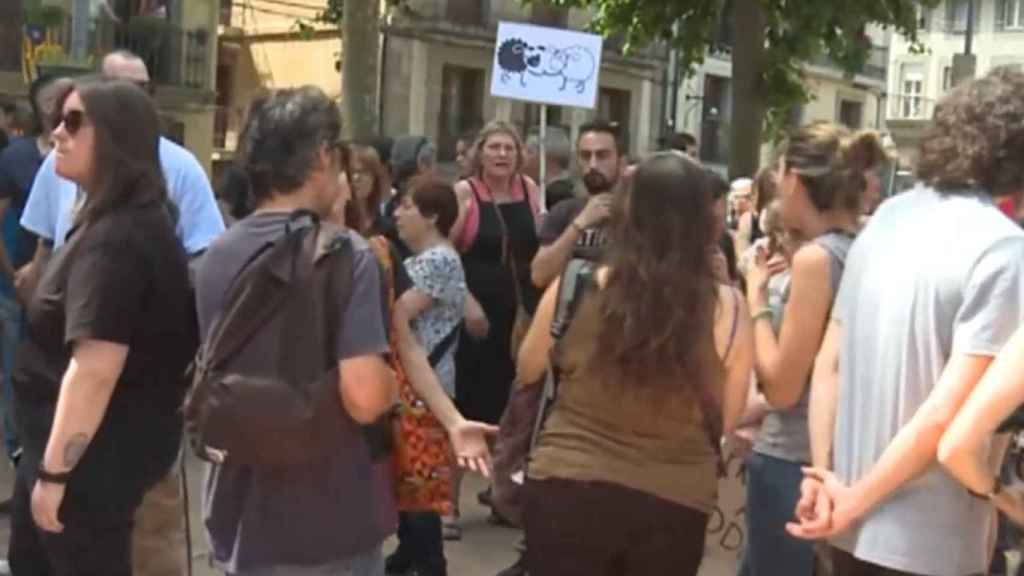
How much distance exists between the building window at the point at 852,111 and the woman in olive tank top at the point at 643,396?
1818 inches

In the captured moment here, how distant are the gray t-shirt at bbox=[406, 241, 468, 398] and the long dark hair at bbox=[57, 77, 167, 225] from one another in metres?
2.35

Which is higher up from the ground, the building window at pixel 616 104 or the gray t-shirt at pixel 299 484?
the building window at pixel 616 104

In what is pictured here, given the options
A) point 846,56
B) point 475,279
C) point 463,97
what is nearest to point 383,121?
point 463,97

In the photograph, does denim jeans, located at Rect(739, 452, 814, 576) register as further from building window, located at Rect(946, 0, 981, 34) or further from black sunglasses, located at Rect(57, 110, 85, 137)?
building window, located at Rect(946, 0, 981, 34)

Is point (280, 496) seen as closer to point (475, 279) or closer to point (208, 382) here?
point (208, 382)

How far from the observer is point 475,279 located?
6957 millimetres

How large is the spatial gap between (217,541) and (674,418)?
1.07 meters

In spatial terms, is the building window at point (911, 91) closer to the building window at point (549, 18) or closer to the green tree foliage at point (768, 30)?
the building window at point (549, 18)

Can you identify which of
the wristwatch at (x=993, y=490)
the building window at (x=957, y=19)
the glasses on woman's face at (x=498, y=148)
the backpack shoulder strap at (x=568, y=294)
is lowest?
the wristwatch at (x=993, y=490)

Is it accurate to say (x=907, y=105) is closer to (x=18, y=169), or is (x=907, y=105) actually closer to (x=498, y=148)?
(x=498, y=148)

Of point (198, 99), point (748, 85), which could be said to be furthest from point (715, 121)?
point (748, 85)

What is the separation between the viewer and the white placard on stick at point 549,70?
9.90m

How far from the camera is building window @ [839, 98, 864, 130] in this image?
48531 millimetres

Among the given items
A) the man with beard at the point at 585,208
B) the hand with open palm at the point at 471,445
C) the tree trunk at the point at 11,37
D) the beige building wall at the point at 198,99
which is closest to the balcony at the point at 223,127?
the beige building wall at the point at 198,99
